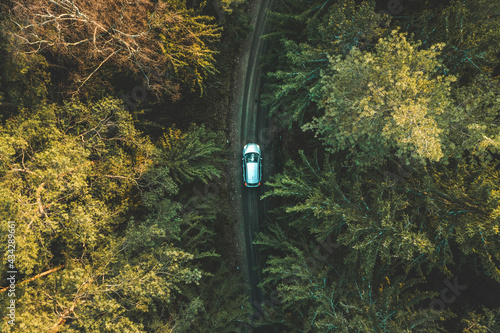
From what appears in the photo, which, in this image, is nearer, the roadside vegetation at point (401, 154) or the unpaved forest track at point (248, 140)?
the roadside vegetation at point (401, 154)

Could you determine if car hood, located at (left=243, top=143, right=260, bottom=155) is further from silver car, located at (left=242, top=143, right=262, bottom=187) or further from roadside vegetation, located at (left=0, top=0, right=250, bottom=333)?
roadside vegetation, located at (left=0, top=0, right=250, bottom=333)

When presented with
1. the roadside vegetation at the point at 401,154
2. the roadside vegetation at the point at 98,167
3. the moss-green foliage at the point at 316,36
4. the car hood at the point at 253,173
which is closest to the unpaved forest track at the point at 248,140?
the car hood at the point at 253,173

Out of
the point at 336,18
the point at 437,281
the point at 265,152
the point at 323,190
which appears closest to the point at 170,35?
the point at 336,18

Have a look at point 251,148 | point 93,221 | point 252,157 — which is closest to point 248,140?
point 251,148

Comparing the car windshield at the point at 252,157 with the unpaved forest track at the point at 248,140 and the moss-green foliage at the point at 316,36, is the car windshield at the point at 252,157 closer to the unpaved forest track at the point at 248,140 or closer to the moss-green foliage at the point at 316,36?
the unpaved forest track at the point at 248,140

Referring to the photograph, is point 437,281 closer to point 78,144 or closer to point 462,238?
point 462,238

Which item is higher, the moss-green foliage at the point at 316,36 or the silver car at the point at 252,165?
the moss-green foliage at the point at 316,36
